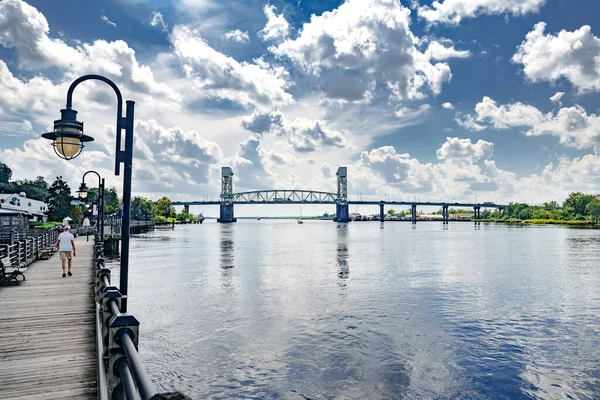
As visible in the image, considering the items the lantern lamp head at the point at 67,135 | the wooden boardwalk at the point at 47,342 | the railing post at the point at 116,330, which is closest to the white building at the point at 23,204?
the wooden boardwalk at the point at 47,342

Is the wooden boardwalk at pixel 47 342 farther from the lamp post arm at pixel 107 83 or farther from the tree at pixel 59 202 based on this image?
the tree at pixel 59 202

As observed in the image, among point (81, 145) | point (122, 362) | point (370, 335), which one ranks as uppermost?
point (81, 145)

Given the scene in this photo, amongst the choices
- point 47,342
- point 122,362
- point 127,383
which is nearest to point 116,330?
point 122,362

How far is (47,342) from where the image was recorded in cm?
992

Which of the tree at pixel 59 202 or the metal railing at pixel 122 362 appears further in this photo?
the tree at pixel 59 202

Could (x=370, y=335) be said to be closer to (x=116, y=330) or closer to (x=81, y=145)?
(x=81, y=145)

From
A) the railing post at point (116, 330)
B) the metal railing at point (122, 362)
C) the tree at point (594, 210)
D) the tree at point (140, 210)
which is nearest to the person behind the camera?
the metal railing at point (122, 362)

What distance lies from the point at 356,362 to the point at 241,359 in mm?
4094

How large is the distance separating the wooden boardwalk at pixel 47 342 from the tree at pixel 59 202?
102 meters

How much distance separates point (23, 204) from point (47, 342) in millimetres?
99809

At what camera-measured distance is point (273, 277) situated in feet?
116

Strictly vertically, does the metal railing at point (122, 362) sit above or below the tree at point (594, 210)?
below

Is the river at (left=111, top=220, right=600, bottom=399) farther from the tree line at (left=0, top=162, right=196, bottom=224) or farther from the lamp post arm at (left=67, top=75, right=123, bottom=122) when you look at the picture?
the tree line at (left=0, top=162, right=196, bottom=224)

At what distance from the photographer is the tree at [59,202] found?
108125 millimetres
